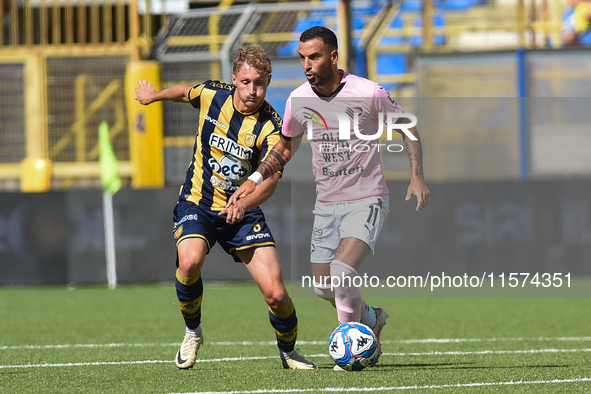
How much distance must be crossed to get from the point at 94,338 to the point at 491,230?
590cm

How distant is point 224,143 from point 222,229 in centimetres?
54

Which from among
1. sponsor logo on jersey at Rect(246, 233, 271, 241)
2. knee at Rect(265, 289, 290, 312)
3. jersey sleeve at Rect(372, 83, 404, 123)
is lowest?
knee at Rect(265, 289, 290, 312)

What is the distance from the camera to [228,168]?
20.2 feet

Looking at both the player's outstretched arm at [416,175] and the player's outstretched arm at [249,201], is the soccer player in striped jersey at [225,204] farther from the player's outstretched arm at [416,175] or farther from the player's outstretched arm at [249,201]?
the player's outstretched arm at [416,175]

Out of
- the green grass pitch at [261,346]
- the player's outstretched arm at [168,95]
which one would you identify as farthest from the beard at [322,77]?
the green grass pitch at [261,346]

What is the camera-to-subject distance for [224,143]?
612 centimetres

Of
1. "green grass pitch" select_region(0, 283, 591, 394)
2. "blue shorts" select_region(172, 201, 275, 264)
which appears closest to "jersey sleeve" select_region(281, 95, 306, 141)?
"blue shorts" select_region(172, 201, 275, 264)

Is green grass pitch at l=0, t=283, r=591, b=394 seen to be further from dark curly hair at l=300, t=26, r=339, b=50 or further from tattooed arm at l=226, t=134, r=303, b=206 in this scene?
dark curly hair at l=300, t=26, r=339, b=50

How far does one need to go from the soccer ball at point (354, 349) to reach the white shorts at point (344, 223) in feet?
1.71

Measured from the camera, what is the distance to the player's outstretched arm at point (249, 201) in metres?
5.81

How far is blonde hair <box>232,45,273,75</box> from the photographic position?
590 centimetres

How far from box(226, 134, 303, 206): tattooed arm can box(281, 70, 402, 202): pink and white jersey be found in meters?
0.07

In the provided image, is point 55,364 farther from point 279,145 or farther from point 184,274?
point 279,145

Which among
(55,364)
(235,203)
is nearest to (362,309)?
(235,203)
